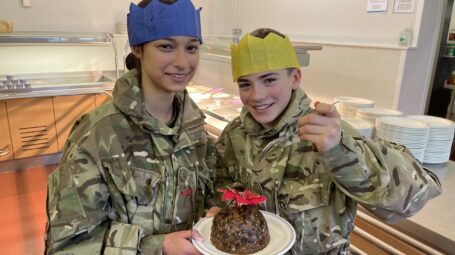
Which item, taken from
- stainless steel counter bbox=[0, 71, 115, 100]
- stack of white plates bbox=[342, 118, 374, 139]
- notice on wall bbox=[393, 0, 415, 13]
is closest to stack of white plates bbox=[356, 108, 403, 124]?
stack of white plates bbox=[342, 118, 374, 139]

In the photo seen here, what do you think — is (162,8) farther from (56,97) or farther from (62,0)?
(62,0)

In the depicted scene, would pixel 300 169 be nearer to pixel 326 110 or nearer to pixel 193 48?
pixel 326 110

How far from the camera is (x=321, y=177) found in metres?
1.07

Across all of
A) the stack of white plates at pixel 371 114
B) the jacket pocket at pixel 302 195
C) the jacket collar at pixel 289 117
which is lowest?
the jacket pocket at pixel 302 195

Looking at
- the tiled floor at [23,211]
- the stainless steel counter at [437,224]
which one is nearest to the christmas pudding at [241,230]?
the stainless steel counter at [437,224]

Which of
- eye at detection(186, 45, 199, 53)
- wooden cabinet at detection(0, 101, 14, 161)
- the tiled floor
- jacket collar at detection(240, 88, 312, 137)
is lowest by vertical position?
the tiled floor

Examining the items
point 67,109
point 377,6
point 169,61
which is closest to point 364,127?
point 169,61

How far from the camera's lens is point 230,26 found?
5219 mm

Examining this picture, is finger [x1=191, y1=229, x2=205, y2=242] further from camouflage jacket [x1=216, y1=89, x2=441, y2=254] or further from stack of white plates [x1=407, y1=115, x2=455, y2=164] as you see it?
stack of white plates [x1=407, y1=115, x2=455, y2=164]

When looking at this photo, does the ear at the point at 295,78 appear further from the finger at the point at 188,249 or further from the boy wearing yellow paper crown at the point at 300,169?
the finger at the point at 188,249

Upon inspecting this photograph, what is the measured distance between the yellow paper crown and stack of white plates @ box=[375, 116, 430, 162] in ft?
2.75

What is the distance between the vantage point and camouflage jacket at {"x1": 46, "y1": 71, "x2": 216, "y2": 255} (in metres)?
1.00

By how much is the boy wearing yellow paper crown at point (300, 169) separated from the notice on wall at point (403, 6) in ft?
7.98

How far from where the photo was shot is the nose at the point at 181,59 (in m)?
1.08
